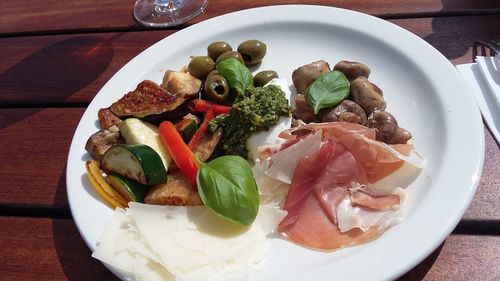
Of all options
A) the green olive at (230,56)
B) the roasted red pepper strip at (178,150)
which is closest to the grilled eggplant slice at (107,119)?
the roasted red pepper strip at (178,150)

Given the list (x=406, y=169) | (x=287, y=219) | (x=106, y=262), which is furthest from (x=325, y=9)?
(x=106, y=262)

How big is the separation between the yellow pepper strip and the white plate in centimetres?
2

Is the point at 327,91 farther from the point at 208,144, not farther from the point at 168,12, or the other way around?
the point at 168,12

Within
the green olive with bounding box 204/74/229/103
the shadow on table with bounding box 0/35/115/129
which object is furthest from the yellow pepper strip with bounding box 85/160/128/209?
the shadow on table with bounding box 0/35/115/129

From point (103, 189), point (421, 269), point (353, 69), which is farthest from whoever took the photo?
point (353, 69)

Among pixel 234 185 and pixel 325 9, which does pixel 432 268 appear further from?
pixel 325 9

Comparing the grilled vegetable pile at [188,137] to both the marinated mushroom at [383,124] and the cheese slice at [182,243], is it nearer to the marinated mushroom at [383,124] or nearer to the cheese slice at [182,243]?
the cheese slice at [182,243]

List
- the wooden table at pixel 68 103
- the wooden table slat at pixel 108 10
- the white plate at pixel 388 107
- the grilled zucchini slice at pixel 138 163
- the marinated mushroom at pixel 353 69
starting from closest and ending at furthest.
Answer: the white plate at pixel 388 107 → the wooden table at pixel 68 103 → the grilled zucchini slice at pixel 138 163 → the marinated mushroom at pixel 353 69 → the wooden table slat at pixel 108 10

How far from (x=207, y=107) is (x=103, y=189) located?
536mm

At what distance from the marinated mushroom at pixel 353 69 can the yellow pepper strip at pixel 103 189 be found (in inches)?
38.2

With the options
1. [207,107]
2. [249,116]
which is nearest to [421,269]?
[249,116]

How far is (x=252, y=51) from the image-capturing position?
2.08 m

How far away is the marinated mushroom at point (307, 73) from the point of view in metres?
1.85

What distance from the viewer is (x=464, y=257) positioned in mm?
1267
